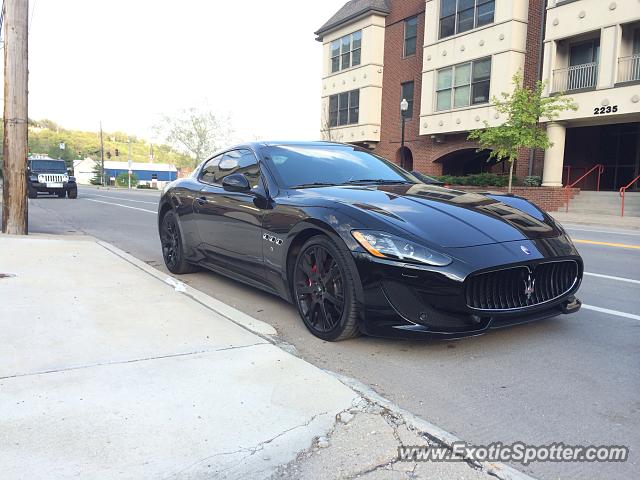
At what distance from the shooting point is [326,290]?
3.99m

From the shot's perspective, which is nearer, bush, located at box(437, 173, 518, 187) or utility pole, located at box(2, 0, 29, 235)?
utility pole, located at box(2, 0, 29, 235)

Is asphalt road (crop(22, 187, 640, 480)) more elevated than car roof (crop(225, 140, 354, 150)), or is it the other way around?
car roof (crop(225, 140, 354, 150))

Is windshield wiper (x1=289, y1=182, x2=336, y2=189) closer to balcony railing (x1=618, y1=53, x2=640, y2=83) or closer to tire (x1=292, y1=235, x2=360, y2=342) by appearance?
tire (x1=292, y1=235, x2=360, y2=342)

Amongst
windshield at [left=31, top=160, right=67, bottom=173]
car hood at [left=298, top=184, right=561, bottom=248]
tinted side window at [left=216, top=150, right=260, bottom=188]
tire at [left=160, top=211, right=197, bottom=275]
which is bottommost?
tire at [left=160, top=211, right=197, bottom=275]

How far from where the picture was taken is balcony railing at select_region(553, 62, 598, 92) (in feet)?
68.2

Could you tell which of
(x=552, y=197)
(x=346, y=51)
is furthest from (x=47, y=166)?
(x=552, y=197)

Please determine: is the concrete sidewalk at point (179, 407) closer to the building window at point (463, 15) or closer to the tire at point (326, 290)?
the tire at point (326, 290)

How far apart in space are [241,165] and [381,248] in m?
2.31

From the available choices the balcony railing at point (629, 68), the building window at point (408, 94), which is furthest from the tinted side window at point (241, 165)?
the building window at point (408, 94)

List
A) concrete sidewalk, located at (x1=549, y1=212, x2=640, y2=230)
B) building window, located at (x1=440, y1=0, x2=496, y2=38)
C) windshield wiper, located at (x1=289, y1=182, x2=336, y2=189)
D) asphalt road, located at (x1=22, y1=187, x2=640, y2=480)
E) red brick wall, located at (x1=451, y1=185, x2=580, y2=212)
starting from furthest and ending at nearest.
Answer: building window, located at (x1=440, y1=0, x2=496, y2=38) → red brick wall, located at (x1=451, y1=185, x2=580, y2=212) → concrete sidewalk, located at (x1=549, y1=212, x2=640, y2=230) → windshield wiper, located at (x1=289, y1=182, x2=336, y2=189) → asphalt road, located at (x1=22, y1=187, x2=640, y2=480)

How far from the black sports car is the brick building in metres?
17.8

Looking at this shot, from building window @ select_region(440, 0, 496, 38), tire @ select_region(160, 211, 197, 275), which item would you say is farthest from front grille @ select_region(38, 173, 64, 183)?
tire @ select_region(160, 211, 197, 275)

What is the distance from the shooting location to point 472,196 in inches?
184

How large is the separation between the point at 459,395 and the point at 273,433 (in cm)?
118
